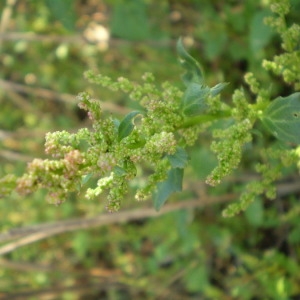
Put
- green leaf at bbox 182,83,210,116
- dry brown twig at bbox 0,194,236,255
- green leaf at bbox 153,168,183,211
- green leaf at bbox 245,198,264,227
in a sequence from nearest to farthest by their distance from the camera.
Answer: green leaf at bbox 182,83,210,116 → green leaf at bbox 153,168,183,211 → dry brown twig at bbox 0,194,236,255 → green leaf at bbox 245,198,264,227

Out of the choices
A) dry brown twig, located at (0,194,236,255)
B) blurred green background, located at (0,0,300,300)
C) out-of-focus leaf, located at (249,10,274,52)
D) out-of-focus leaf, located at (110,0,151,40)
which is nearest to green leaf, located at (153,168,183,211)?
dry brown twig, located at (0,194,236,255)

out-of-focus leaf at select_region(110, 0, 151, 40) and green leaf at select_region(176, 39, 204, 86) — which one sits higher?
out-of-focus leaf at select_region(110, 0, 151, 40)

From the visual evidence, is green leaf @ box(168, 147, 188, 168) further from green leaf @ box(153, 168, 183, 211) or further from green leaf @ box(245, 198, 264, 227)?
green leaf @ box(245, 198, 264, 227)

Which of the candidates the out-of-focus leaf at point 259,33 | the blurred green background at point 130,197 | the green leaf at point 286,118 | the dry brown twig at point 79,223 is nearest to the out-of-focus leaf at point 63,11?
the blurred green background at point 130,197

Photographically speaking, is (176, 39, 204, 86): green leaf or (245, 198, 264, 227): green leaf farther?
(245, 198, 264, 227): green leaf

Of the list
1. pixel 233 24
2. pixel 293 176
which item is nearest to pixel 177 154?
pixel 293 176

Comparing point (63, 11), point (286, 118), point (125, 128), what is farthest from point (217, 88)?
point (63, 11)

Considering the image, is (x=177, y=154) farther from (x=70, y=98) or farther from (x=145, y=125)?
(x=70, y=98)

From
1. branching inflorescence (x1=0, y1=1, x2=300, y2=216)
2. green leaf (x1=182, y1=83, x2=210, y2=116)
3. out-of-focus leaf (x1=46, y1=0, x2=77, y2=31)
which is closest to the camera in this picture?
branching inflorescence (x1=0, y1=1, x2=300, y2=216)
